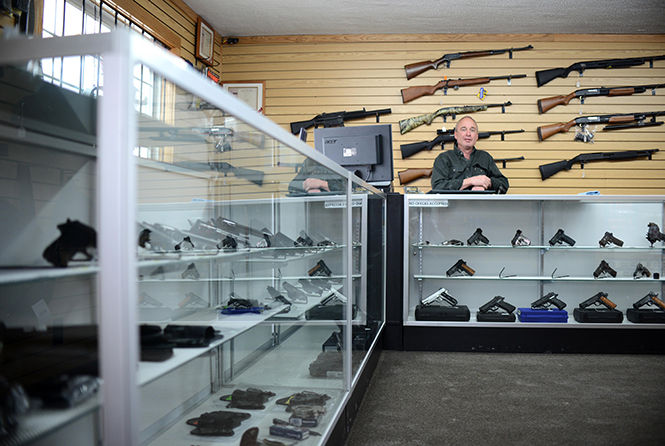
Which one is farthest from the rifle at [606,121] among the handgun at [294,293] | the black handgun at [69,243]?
the black handgun at [69,243]

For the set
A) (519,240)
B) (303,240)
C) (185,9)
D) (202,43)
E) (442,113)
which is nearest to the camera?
(303,240)

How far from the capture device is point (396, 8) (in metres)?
5.46

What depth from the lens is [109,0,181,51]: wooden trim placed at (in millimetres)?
4293

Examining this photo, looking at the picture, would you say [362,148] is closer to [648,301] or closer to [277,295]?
[277,295]

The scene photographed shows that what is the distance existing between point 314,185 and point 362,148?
1943mm

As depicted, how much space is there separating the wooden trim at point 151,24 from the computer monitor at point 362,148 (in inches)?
75.3

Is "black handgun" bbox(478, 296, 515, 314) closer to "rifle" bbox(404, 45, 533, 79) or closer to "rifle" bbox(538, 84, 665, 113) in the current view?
"rifle" bbox(538, 84, 665, 113)

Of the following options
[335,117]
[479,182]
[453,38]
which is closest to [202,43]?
[335,117]

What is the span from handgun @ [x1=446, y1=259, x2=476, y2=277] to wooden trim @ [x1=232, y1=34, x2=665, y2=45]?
303 cm

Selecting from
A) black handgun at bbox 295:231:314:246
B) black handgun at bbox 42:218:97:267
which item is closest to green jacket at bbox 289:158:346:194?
black handgun at bbox 295:231:314:246

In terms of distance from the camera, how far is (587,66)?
19.8 feet

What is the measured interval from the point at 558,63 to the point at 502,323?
136 inches

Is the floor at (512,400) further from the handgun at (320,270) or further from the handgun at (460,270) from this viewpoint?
the handgun at (320,270)

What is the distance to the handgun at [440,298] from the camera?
450 cm
